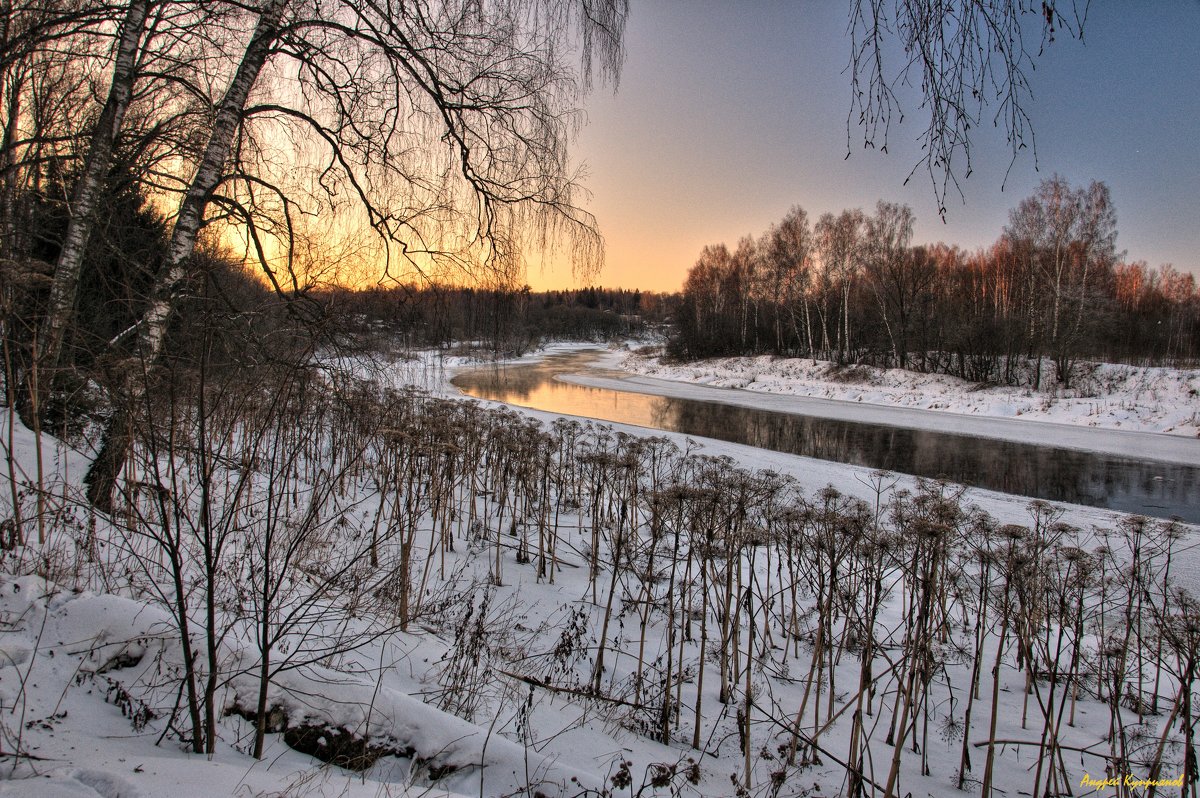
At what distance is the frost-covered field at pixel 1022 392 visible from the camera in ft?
59.6

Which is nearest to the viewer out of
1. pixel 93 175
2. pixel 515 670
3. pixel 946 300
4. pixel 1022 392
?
pixel 515 670

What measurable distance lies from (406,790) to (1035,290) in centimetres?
3340

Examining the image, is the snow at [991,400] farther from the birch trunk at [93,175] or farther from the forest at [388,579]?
the birch trunk at [93,175]

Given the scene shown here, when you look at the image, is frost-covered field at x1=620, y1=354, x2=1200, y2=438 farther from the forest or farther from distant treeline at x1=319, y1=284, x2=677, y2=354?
distant treeline at x1=319, y1=284, x2=677, y2=354

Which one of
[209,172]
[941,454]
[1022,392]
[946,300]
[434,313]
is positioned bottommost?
[941,454]

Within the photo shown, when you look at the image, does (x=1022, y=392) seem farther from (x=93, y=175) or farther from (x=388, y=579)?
(x=93, y=175)

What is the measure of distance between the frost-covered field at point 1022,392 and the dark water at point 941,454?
6568 mm

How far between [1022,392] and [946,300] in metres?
15.3

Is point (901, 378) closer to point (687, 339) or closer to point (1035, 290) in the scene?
point (1035, 290)

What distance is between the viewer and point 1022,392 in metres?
23.9

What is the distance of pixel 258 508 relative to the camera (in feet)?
18.5

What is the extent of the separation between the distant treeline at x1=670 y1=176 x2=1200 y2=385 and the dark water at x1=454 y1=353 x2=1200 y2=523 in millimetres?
13801

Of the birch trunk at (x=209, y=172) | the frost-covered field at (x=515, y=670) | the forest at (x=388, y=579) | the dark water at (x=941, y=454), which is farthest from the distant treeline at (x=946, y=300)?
the birch trunk at (x=209, y=172)

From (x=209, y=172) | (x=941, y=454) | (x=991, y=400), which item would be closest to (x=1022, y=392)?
(x=991, y=400)
